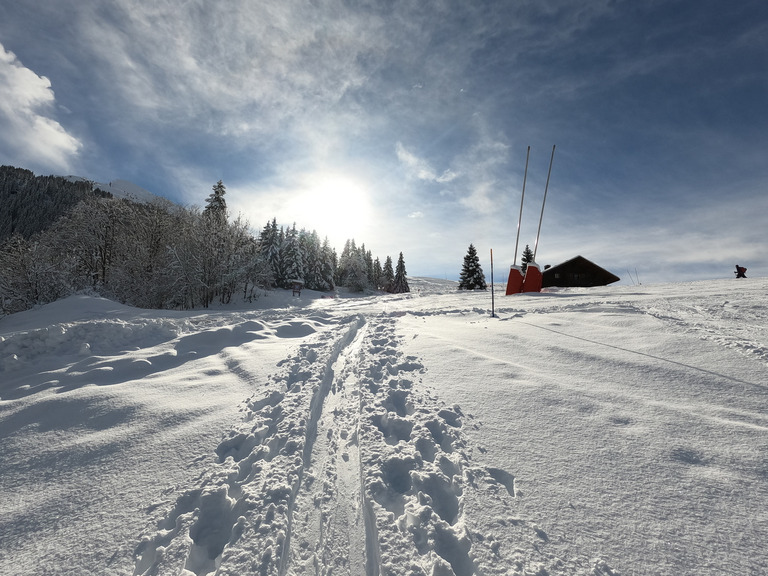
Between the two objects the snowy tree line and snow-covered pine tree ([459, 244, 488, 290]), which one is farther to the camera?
snow-covered pine tree ([459, 244, 488, 290])

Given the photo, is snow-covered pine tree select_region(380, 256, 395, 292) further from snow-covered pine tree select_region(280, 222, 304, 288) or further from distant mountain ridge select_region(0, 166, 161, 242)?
distant mountain ridge select_region(0, 166, 161, 242)

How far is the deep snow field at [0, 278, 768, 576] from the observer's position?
79.5 inches

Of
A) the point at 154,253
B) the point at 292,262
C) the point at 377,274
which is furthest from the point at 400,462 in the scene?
the point at 377,274

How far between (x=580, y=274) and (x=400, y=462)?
127 ft

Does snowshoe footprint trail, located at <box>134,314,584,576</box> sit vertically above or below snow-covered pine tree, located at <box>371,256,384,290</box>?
below

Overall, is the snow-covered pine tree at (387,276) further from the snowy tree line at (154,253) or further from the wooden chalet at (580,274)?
the snowy tree line at (154,253)

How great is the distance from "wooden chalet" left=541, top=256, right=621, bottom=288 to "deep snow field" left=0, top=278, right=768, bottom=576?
3206 cm

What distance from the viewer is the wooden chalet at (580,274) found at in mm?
33969

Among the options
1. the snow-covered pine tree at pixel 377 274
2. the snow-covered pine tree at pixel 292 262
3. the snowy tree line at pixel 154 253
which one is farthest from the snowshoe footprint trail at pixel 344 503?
the snow-covered pine tree at pixel 377 274

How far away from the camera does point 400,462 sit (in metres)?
2.97

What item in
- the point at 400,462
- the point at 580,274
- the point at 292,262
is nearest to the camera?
the point at 400,462

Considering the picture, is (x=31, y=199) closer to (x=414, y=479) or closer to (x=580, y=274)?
(x=414, y=479)

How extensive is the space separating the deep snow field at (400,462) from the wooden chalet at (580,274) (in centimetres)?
3206

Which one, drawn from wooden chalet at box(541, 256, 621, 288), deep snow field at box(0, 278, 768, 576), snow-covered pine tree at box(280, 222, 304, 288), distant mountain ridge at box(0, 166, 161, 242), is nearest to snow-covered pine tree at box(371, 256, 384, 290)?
snow-covered pine tree at box(280, 222, 304, 288)
